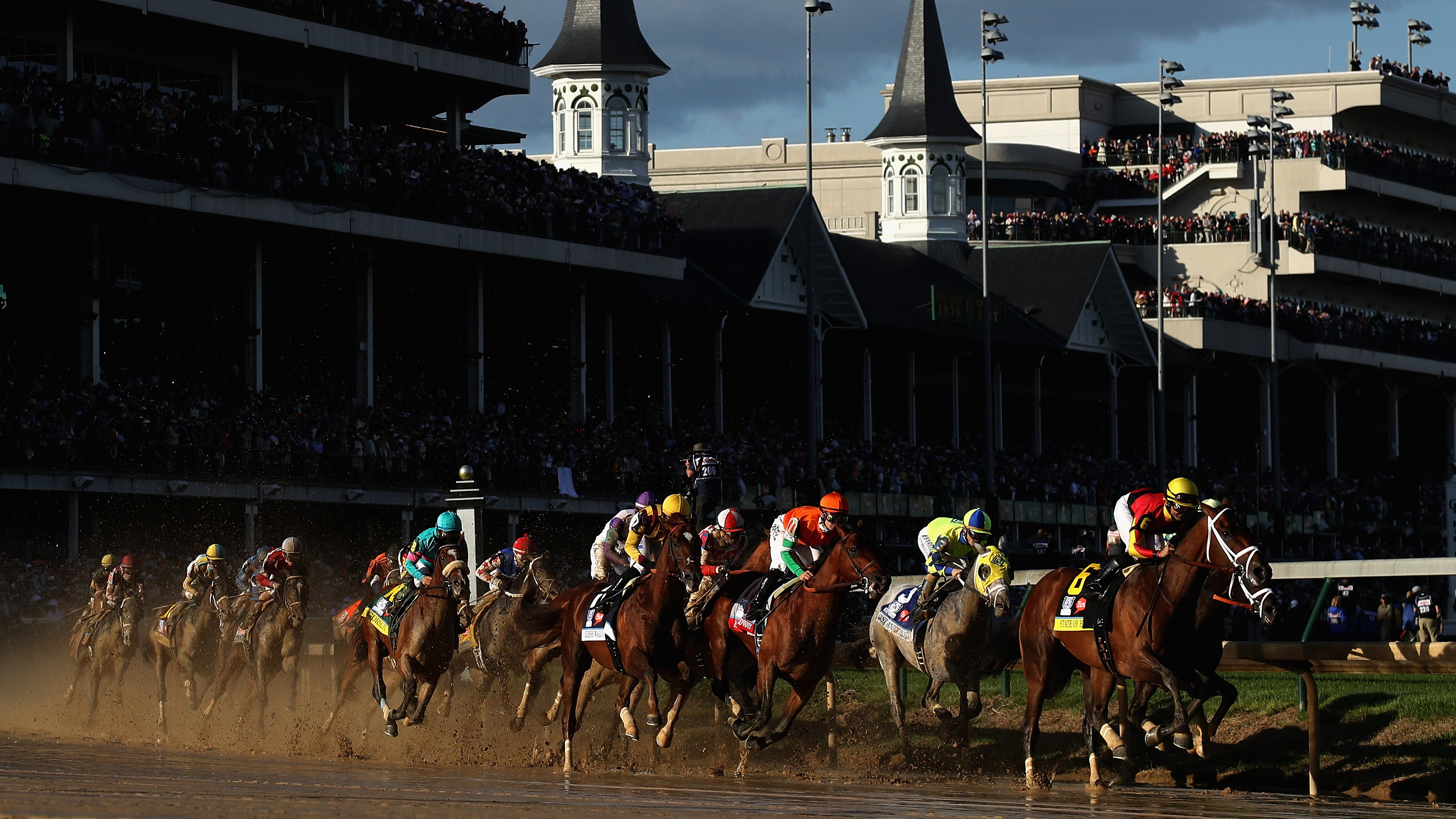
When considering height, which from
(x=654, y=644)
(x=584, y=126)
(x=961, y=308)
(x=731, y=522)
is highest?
(x=584, y=126)

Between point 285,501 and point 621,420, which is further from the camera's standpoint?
point 621,420

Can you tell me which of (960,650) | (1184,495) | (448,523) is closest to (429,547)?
(448,523)

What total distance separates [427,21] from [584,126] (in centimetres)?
1226

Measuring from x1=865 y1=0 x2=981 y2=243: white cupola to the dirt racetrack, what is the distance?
138ft

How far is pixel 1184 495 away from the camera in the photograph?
582 inches

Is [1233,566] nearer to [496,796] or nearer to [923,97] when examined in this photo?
[496,796]

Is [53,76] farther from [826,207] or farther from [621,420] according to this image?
[826,207]

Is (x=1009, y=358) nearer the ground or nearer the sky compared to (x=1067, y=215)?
nearer the ground

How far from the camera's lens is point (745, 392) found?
48.6 metres

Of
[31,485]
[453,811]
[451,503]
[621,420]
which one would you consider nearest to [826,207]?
[621,420]

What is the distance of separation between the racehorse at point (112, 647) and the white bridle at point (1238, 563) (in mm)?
12456

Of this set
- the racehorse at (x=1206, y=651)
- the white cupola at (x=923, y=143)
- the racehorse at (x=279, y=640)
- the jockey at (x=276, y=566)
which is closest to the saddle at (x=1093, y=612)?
the racehorse at (x=1206, y=651)

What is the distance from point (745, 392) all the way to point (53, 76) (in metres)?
19.3

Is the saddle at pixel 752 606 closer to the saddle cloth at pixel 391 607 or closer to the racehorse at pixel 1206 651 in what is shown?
the racehorse at pixel 1206 651
